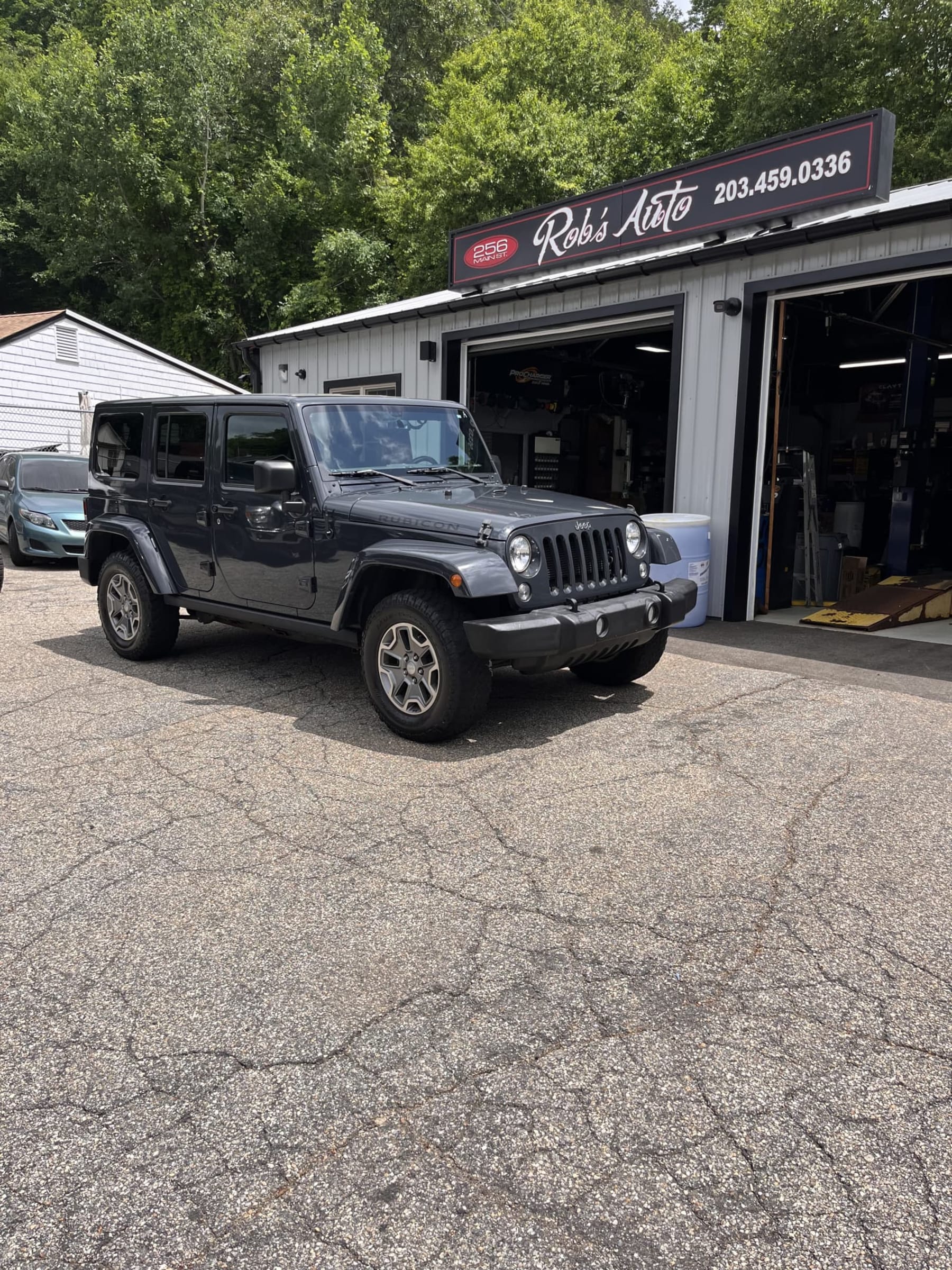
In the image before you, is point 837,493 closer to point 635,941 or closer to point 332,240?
point 635,941

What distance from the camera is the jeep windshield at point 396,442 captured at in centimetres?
549

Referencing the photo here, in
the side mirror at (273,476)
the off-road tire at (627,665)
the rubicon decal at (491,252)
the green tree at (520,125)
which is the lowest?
the off-road tire at (627,665)

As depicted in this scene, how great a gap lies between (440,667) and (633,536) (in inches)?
62.1

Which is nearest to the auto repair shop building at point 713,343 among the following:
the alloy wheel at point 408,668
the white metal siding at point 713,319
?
the white metal siding at point 713,319

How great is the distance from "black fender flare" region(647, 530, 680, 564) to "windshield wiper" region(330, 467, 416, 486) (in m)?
1.51

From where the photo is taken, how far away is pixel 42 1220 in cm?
180

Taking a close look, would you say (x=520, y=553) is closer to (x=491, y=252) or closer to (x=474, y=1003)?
(x=474, y=1003)

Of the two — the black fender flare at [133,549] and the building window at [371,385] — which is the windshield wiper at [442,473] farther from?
the building window at [371,385]

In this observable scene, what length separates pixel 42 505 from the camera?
12.3m

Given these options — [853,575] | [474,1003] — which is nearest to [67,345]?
[853,575]

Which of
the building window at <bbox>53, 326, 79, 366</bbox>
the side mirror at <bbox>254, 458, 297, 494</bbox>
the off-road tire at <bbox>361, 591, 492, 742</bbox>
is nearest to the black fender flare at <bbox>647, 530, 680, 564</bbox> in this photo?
the off-road tire at <bbox>361, 591, 492, 742</bbox>

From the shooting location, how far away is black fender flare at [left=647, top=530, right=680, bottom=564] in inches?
222

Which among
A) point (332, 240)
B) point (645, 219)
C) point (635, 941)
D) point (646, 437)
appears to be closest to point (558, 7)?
point (332, 240)

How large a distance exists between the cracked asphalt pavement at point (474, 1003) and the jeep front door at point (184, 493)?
1.58 m
